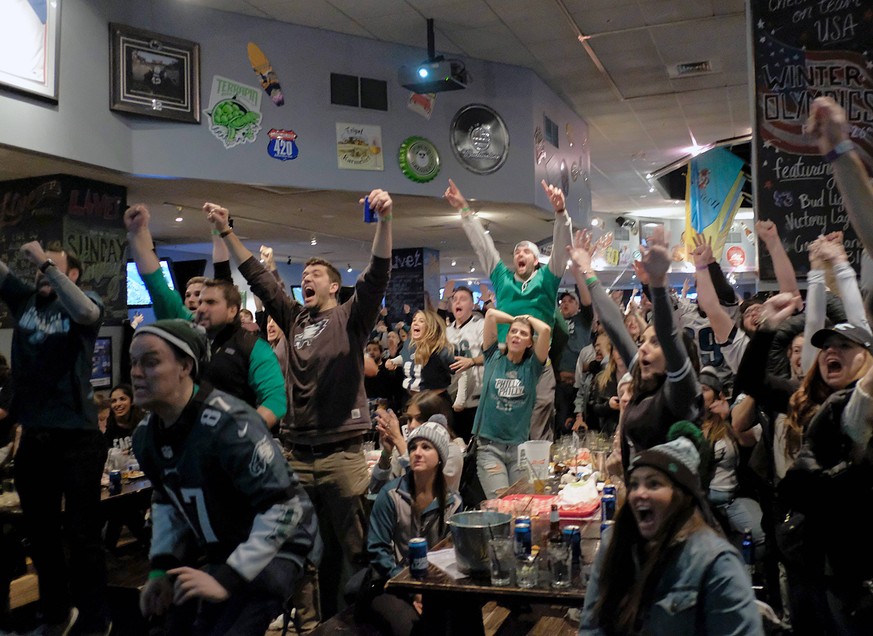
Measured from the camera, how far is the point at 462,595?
2.83m

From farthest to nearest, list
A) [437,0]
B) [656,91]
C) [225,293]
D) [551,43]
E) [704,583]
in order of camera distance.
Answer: [656,91]
[551,43]
[437,0]
[225,293]
[704,583]

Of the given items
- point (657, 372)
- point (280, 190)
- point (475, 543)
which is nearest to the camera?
point (475, 543)

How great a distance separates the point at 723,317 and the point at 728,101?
25.1 feet

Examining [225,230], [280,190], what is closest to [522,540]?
[225,230]

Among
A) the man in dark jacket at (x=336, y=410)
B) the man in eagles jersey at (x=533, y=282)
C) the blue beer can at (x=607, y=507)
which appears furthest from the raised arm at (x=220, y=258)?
the blue beer can at (x=607, y=507)

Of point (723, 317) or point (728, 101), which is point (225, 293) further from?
point (728, 101)

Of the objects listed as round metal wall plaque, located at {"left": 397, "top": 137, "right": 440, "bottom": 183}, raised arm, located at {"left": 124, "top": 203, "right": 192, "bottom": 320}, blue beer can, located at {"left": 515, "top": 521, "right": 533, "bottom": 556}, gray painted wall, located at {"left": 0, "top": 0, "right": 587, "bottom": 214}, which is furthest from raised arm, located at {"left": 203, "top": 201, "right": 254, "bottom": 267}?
round metal wall plaque, located at {"left": 397, "top": 137, "right": 440, "bottom": 183}

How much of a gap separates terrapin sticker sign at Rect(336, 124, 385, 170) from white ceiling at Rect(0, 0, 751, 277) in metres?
0.60

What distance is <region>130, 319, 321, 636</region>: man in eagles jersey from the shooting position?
2.20 metres

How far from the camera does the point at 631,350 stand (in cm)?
340

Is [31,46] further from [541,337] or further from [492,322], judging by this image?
[541,337]

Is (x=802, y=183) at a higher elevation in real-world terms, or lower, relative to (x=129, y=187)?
lower

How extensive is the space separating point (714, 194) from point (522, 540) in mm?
11456

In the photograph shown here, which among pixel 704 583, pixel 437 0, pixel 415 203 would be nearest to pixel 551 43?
pixel 437 0
